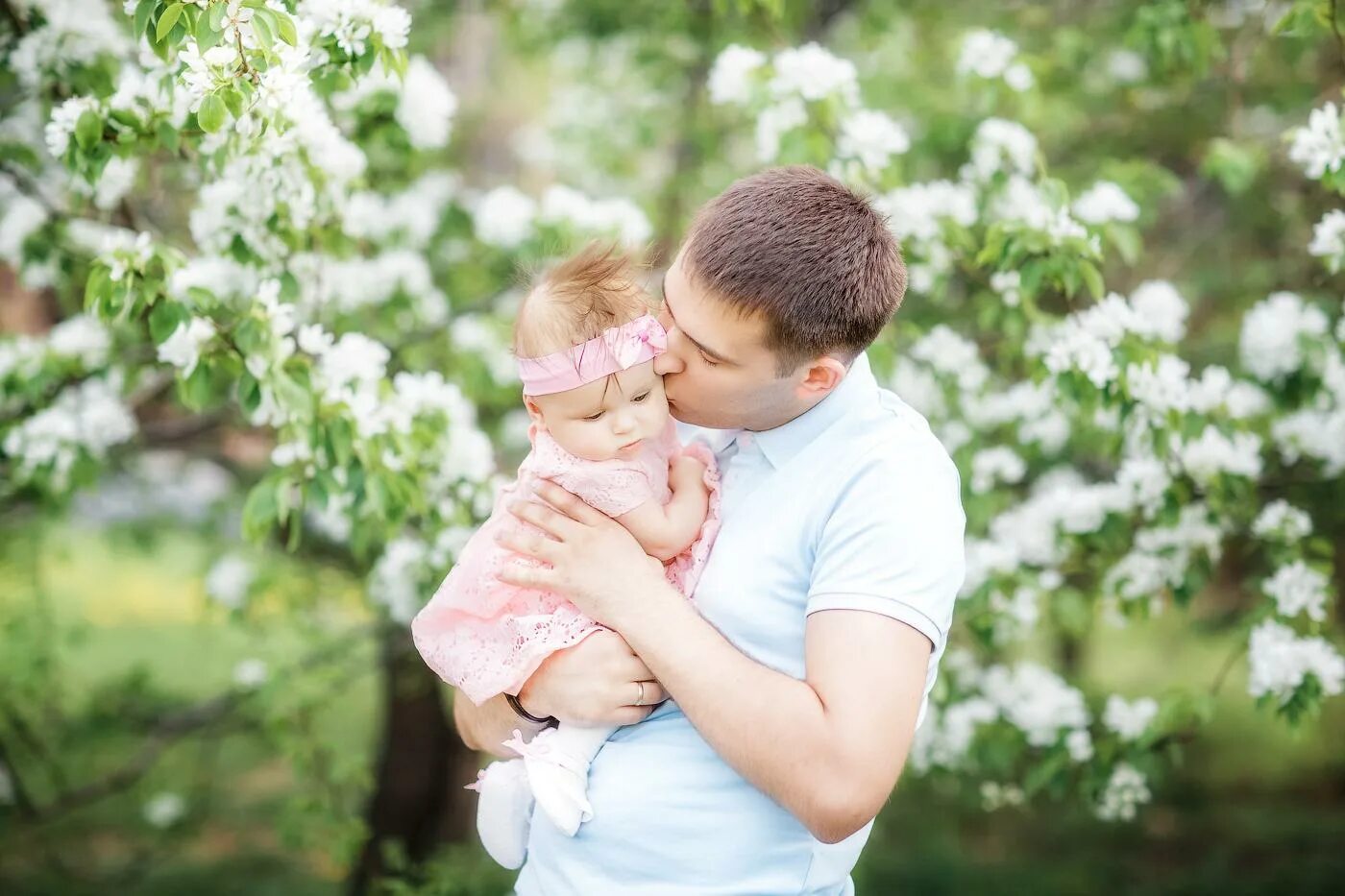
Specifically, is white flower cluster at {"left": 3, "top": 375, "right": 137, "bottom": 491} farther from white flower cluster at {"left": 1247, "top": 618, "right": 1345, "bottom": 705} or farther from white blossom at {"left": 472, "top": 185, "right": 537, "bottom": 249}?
white flower cluster at {"left": 1247, "top": 618, "right": 1345, "bottom": 705}

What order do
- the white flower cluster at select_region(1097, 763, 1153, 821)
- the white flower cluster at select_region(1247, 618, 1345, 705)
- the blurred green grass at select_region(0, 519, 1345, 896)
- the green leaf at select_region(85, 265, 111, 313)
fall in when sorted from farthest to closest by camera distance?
the blurred green grass at select_region(0, 519, 1345, 896), the white flower cluster at select_region(1097, 763, 1153, 821), the white flower cluster at select_region(1247, 618, 1345, 705), the green leaf at select_region(85, 265, 111, 313)

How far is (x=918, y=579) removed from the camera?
1754mm

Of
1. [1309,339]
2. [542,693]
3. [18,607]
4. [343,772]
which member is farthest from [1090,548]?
[18,607]

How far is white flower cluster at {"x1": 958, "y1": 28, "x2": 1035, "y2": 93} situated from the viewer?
11.4 feet

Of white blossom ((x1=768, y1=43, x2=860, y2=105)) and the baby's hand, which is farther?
white blossom ((x1=768, y1=43, x2=860, y2=105))

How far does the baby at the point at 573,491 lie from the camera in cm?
200

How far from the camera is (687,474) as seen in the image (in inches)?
82.7

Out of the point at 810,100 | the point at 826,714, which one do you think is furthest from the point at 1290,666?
the point at 810,100

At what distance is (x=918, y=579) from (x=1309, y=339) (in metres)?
2.13

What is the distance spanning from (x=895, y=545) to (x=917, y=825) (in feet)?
21.0

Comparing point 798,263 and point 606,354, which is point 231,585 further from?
point 798,263

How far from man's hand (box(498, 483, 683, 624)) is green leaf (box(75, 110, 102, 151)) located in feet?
4.27

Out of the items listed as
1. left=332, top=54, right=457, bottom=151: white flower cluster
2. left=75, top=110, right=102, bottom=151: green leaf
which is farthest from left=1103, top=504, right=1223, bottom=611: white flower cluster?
left=75, top=110, right=102, bottom=151: green leaf

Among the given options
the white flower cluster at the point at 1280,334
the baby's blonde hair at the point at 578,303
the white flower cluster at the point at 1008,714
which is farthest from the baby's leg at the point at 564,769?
the white flower cluster at the point at 1280,334
